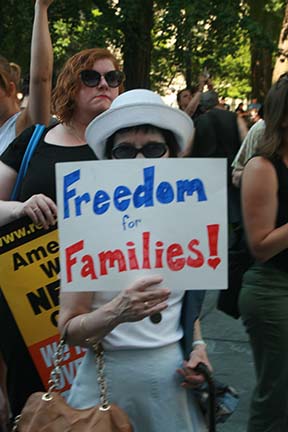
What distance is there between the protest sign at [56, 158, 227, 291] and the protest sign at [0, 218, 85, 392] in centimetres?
78

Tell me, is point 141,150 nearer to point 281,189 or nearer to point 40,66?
point 281,189

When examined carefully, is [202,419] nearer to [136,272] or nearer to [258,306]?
[136,272]

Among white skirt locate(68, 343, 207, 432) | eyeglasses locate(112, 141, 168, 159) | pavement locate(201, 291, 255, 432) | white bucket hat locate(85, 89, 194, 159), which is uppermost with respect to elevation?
white bucket hat locate(85, 89, 194, 159)

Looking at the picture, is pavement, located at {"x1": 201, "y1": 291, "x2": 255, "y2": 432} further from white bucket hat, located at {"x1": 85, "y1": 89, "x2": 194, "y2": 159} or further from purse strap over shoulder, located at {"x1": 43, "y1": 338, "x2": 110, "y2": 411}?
white bucket hat, located at {"x1": 85, "y1": 89, "x2": 194, "y2": 159}

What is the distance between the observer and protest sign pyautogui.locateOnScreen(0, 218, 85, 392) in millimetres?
2711

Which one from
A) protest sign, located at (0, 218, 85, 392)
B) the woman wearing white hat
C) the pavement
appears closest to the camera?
the woman wearing white hat

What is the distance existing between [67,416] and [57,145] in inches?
48.2

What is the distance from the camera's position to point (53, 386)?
1.99 m

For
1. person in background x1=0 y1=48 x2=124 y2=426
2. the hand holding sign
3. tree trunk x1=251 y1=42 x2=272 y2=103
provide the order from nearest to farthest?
1. the hand holding sign
2. person in background x1=0 y1=48 x2=124 y2=426
3. tree trunk x1=251 y1=42 x2=272 y2=103

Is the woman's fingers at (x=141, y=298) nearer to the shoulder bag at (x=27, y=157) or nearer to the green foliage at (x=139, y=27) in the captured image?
the shoulder bag at (x=27, y=157)

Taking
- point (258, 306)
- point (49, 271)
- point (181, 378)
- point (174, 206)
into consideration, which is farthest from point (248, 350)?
point (174, 206)

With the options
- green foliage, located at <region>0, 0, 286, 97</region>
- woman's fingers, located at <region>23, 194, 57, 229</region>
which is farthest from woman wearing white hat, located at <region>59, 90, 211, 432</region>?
green foliage, located at <region>0, 0, 286, 97</region>

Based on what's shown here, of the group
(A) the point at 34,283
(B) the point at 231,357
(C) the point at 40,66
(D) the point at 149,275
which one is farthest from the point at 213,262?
(B) the point at 231,357

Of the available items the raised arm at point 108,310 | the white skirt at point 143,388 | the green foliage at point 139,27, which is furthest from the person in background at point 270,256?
the green foliage at point 139,27
